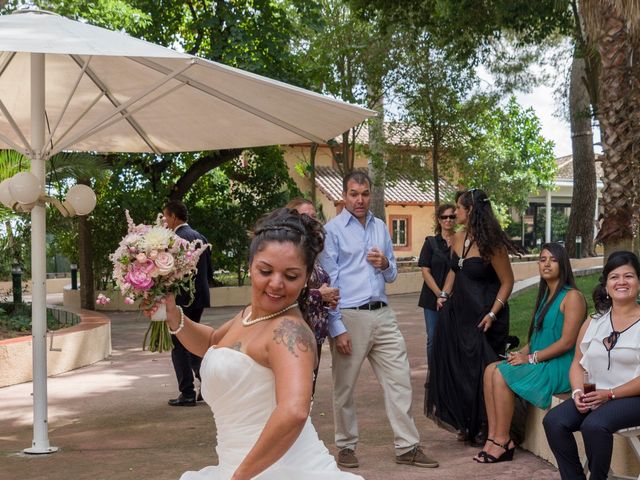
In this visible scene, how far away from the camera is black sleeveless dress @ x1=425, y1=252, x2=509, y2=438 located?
7273 mm

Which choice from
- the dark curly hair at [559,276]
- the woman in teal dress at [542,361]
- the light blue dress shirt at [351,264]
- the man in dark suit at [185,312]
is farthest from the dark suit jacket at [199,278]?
the dark curly hair at [559,276]

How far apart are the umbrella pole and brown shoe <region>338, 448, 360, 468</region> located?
2.28 metres

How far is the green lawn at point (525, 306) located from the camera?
13750 mm

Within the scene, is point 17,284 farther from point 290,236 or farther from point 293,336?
point 293,336

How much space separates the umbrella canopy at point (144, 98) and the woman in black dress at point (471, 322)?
132 centimetres

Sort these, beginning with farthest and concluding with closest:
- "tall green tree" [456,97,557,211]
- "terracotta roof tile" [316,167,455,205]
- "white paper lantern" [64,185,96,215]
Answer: "terracotta roof tile" [316,167,455,205], "tall green tree" [456,97,557,211], "white paper lantern" [64,185,96,215]

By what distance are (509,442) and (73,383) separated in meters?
5.74

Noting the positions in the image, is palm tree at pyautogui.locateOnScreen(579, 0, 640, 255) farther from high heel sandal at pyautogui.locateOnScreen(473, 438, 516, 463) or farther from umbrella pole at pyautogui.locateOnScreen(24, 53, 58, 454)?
umbrella pole at pyautogui.locateOnScreen(24, 53, 58, 454)

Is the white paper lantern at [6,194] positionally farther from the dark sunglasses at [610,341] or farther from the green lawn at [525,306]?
the green lawn at [525,306]

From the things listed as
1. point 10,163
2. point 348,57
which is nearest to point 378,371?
point 10,163

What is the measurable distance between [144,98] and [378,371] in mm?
3144

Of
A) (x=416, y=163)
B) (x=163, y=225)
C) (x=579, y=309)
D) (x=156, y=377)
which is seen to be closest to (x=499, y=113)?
(x=416, y=163)

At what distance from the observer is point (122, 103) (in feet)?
26.1

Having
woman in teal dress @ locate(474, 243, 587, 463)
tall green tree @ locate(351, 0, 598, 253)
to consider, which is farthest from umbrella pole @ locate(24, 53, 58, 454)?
tall green tree @ locate(351, 0, 598, 253)
